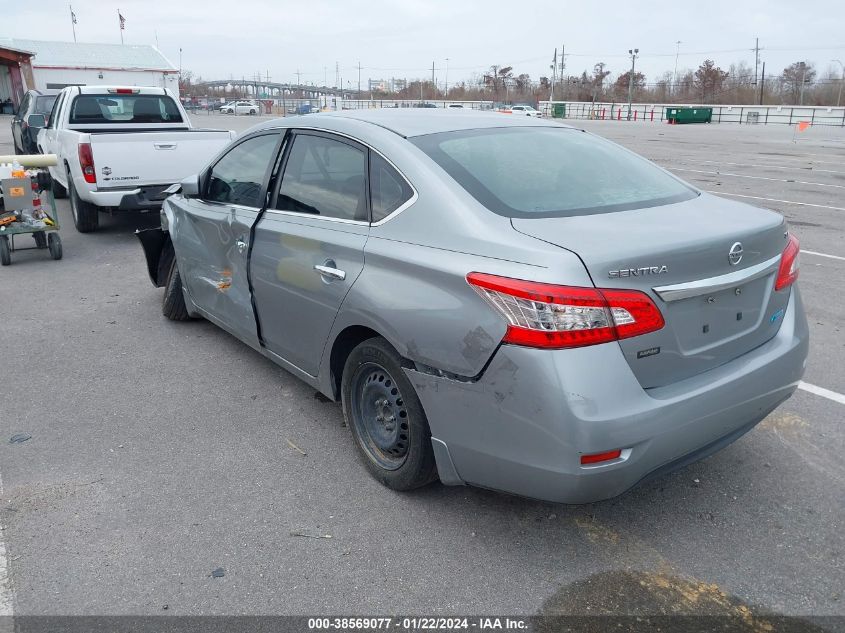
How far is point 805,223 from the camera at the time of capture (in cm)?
1013

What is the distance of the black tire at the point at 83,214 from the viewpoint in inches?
372

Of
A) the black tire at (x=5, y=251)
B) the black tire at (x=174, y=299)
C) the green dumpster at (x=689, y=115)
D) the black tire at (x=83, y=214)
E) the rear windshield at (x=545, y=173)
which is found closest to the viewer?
the rear windshield at (x=545, y=173)

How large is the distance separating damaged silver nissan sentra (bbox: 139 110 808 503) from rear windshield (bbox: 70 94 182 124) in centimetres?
754

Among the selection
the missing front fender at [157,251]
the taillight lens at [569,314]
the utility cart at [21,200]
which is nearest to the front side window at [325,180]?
the taillight lens at [569,314]

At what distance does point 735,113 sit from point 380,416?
61754 mm

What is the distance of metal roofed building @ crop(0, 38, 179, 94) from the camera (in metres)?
47.7

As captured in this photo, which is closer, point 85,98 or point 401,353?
point 401,353

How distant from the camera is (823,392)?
175 inches

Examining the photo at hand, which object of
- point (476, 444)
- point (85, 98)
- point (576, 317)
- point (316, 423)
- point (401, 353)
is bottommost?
point (316, 423)

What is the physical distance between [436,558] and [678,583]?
96cm

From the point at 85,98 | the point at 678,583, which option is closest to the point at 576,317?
the point at 678,583

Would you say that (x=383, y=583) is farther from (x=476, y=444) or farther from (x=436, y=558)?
(x=476, y=444)

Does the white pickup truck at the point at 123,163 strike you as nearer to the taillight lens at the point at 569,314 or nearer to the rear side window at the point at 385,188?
the rear side window at the point at 385,188

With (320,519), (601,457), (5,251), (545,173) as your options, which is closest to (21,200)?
(5,251)
